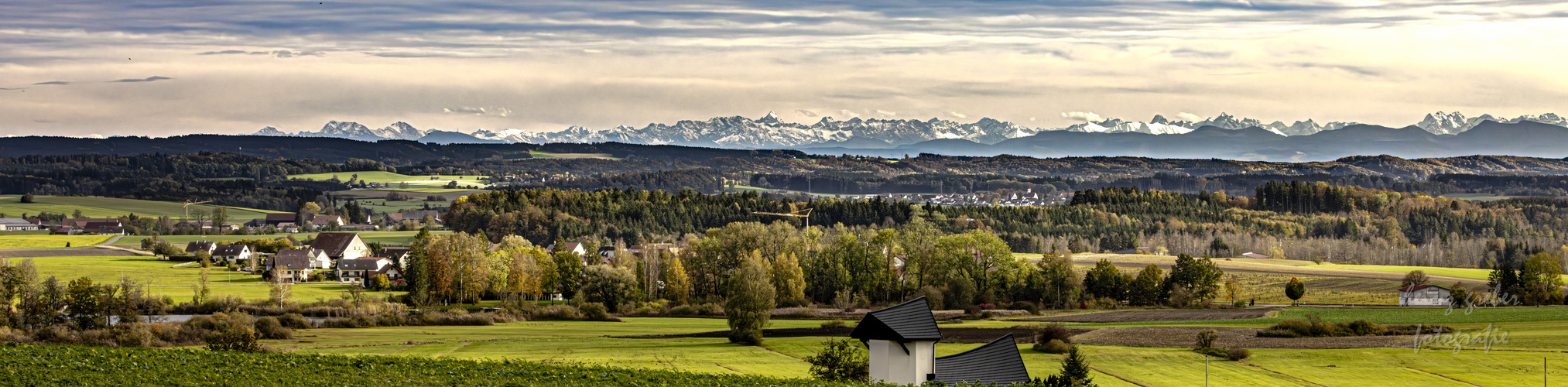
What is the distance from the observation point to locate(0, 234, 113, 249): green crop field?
112750 millimetres

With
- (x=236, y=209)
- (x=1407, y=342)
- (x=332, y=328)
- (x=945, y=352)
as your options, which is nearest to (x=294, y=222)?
(x=236, y=209)

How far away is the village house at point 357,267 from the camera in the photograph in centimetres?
10119

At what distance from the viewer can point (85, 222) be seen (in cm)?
14438

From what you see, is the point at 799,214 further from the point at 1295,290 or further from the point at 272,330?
the point at 272,330

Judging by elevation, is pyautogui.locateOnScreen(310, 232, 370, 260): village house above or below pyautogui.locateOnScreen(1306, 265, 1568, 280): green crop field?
above

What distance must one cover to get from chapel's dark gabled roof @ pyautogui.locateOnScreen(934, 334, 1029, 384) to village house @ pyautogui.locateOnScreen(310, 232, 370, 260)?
331 feet

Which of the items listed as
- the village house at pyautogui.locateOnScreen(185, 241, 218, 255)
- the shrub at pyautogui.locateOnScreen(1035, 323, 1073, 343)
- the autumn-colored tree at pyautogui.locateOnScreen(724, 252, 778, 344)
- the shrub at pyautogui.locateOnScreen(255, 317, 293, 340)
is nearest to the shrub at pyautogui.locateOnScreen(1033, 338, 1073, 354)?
the shrub at pyautogui.locateOnScreen(1035, 323, 1073, 343)

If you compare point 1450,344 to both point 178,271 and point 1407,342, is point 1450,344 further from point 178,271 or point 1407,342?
point 178,271

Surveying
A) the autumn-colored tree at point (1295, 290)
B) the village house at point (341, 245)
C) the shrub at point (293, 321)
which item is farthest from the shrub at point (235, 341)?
the autumn-colored tree at point (1295, 290)

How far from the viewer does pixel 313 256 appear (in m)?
108

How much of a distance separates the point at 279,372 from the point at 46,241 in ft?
397

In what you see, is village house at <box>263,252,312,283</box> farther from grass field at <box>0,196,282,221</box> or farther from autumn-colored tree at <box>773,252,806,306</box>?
grass field at <box>0,196,282,221</box>

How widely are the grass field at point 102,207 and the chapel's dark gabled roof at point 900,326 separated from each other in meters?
169

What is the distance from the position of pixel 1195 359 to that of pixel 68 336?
55.0 meters
